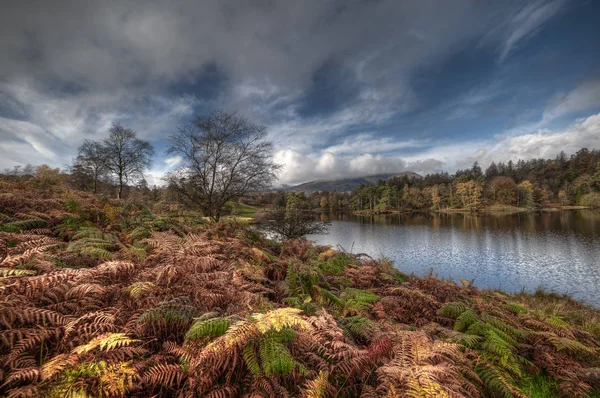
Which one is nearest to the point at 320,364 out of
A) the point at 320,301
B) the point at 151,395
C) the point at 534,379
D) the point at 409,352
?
the point at 409,352

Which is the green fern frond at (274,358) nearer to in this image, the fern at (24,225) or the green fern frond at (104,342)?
the green fern frond at (104,342)

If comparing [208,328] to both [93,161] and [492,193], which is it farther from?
[492,193]

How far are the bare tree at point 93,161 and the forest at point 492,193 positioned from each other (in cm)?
4495

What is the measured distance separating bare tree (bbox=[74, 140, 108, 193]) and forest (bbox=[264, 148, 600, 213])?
44950 mm

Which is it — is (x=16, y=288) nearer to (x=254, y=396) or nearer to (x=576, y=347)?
(x=254, y=396)

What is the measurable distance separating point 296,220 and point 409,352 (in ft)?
48.8

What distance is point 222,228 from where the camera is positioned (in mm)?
8250

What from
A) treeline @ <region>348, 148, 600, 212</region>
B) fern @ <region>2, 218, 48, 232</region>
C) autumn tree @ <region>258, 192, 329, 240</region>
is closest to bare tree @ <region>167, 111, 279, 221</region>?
autumn tree @ <region>258, 192, 329, 240</region>

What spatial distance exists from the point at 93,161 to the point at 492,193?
334 feet

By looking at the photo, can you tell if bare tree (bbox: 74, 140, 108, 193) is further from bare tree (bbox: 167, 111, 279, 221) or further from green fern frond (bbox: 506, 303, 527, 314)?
green fern frond (bbox: 506, 303, 527, 314)

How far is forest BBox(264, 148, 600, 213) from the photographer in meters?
78.2

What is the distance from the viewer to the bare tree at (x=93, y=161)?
79.9 ft

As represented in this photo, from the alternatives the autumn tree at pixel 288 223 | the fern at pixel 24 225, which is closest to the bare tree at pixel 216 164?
the autumn tree at pixel 288 223

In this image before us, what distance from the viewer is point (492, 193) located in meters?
81.4
